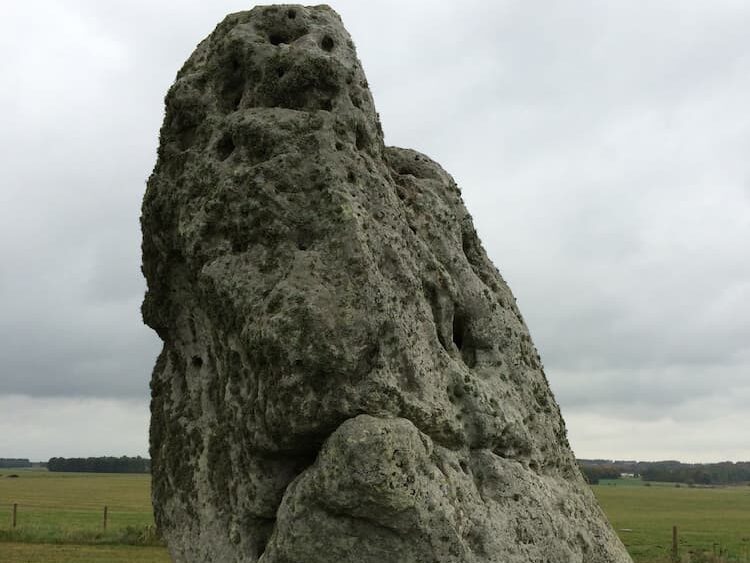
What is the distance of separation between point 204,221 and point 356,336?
7.29ft

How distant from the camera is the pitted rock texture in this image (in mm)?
6473

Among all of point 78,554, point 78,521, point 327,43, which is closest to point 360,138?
point 327,43

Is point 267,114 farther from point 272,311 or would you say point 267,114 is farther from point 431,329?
point 431,329

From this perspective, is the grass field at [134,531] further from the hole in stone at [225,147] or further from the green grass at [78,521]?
the hole in stone at [225,147]

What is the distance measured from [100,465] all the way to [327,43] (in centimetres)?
16390

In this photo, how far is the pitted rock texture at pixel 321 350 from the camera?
21.2 feet

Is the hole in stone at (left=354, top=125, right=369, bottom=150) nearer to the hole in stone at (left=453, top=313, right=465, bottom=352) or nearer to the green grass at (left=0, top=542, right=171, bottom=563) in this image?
the hole in stone at (left=453, top=313, right=465, bottom=352)

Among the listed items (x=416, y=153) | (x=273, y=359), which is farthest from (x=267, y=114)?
(x=416, y=153)

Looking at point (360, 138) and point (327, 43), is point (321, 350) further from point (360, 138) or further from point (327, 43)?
point (327, 43)

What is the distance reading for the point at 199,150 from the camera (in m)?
8.59

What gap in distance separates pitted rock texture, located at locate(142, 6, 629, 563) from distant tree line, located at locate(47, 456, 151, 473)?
474 ft

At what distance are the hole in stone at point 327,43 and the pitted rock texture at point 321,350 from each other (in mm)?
16

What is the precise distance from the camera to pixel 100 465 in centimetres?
15762

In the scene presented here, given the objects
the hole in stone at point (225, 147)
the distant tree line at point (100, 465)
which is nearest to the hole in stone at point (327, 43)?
the hole in stone at point (225, 147)
